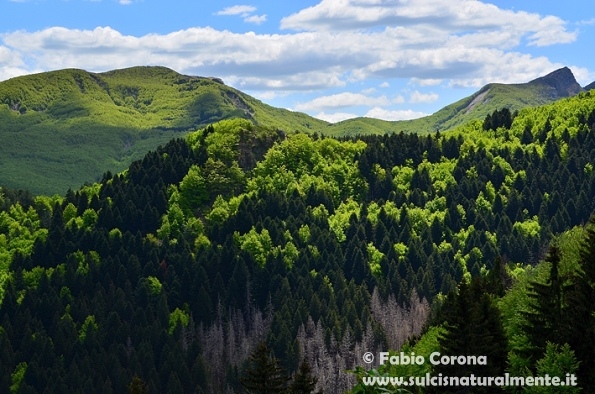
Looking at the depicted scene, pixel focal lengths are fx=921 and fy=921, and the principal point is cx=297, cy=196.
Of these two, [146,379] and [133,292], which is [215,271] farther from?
[146,379]

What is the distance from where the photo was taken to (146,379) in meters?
160

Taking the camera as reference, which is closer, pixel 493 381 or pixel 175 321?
pixel 493 381

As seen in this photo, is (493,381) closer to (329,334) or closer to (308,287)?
(329,334)

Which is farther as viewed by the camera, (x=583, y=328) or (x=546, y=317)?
(x=546, y=317)

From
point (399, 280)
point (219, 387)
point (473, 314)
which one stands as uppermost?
point (473, 314)

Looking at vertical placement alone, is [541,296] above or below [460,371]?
above

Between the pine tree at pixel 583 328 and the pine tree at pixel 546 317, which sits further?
the pine tree at pixel 546 317

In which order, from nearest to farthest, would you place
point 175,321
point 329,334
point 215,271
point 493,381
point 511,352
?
1. point 493,381
2. point 511,352
3. point 329,334
4. point 175,321
5. point 215,271

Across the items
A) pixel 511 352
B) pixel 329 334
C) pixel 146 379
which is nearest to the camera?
pixel 511 352

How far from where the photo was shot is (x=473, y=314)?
54.0m

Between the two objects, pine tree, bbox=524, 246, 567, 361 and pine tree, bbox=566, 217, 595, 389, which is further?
pine tree, bbox=524, 246, 567, 361

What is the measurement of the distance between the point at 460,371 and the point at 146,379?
114 metres

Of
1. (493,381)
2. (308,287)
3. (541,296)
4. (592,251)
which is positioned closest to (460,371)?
(493,381)

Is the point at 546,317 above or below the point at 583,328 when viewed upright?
above
